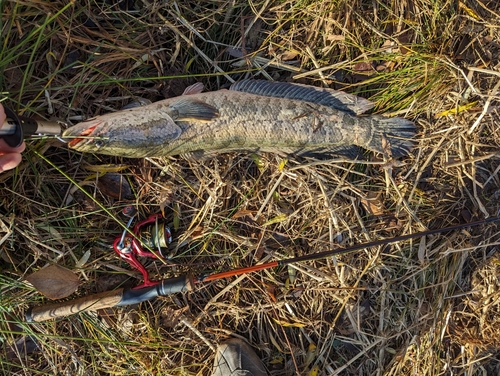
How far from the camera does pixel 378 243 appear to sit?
3.60 metres

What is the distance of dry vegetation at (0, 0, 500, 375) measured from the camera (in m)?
3.63

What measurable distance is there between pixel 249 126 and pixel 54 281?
2.02 meters

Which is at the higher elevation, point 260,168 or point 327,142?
point 327,142

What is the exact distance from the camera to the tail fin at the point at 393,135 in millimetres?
3742

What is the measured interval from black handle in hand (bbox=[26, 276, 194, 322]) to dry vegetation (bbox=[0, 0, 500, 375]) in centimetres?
21

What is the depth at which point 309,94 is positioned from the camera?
3.68m

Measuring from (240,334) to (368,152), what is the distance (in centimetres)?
201

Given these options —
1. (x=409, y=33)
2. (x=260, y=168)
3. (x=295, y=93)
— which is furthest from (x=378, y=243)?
(x=409, y=33)

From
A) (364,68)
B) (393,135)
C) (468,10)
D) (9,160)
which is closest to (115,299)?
(9,160)

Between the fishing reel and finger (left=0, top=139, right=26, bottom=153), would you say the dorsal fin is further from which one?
finger (left=0, top=139, right=26, bottom=153)

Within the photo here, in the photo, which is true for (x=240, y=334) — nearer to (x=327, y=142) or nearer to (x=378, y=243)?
(x=378, y=243)

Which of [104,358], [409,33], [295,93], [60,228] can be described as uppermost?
[409,33]

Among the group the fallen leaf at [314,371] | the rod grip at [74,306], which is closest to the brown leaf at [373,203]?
the fallen leaf at [314,371]

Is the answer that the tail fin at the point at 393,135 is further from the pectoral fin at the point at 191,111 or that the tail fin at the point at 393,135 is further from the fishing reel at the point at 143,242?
the fishing reel at the point at 143,242
